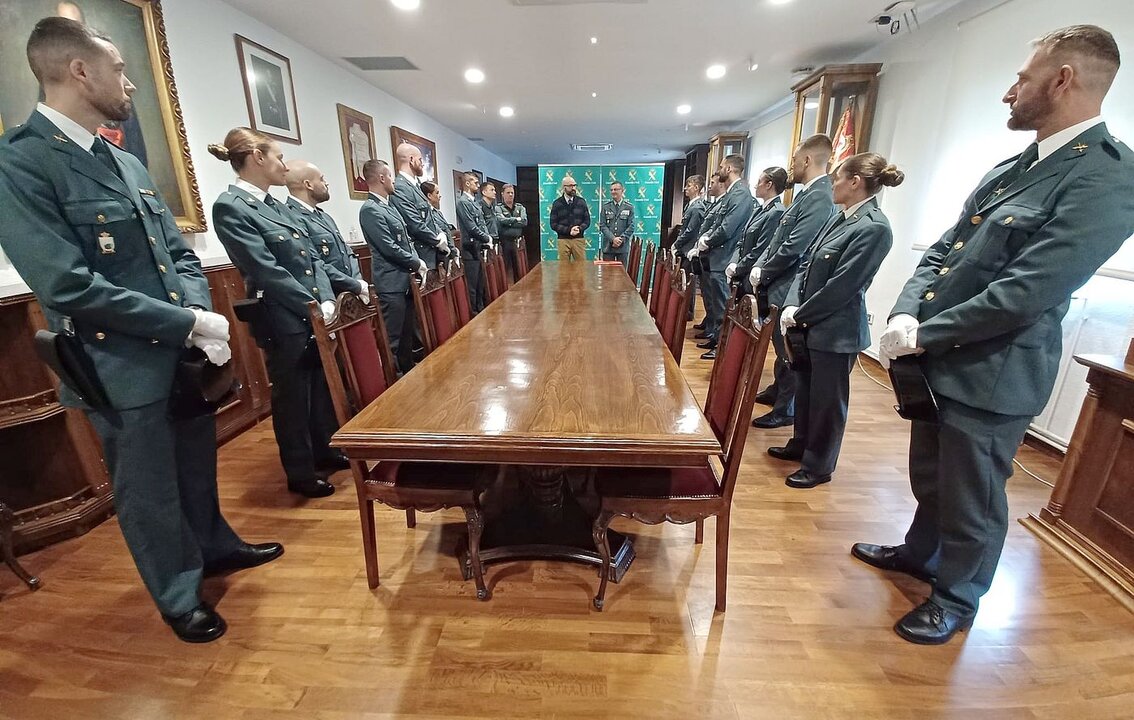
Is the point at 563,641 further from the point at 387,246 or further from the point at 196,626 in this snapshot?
the point at 387,246

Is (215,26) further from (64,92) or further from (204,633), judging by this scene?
(204,633)

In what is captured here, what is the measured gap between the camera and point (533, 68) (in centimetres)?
411

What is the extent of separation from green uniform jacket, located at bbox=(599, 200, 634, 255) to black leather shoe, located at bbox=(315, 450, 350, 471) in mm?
4369

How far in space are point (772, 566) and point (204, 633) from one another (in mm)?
1885

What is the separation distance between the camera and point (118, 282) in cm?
120

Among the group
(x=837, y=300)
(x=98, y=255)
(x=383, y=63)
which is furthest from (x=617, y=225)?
(x=98, y=255)

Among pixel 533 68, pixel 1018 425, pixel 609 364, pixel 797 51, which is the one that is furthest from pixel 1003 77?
pixel 533 68

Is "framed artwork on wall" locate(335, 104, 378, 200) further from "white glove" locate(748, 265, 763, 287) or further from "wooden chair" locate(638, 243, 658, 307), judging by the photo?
"white glove" locate(748, 265, 763, 287)

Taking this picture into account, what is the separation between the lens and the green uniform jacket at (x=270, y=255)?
182 cm

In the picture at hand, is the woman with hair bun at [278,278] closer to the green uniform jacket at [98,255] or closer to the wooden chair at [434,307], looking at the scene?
the wooden chair at [434,307]

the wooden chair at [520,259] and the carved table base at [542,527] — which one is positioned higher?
the wooden chair at [520,259]

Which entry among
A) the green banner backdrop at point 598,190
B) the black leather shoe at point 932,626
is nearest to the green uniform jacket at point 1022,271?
the black leather shoe at point 932,626

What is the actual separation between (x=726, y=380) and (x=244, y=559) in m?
1.84

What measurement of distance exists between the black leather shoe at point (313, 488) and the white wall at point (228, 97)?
121cm
